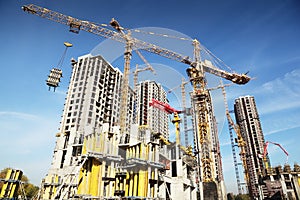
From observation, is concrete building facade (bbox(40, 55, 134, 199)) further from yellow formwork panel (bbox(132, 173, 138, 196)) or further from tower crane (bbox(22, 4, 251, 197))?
yellow formwork panel (bbox(132, 173, 138, 196))

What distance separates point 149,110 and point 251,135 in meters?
57.9

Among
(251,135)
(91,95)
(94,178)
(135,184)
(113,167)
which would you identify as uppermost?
(91,95)

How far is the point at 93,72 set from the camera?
277 ft

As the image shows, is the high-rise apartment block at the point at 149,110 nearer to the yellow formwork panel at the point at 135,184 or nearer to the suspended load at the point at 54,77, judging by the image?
the suspended load at the point at 54,77

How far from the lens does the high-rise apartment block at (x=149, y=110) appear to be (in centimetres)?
11432

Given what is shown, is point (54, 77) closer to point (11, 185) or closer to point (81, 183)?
point (11, 185)

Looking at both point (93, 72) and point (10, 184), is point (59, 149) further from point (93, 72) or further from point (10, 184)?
point (93, 72)

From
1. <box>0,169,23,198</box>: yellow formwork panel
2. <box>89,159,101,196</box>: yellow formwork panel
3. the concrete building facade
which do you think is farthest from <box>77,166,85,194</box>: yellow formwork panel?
the concrete building facade

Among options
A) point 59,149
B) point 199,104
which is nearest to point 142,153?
point 59,149

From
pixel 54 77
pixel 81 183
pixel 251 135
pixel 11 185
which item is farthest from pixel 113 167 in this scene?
pixel 251 135

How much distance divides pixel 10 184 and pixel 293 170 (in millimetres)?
72979

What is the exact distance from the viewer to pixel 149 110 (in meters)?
116

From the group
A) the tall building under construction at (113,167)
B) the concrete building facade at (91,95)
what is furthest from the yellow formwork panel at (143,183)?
the concrete building facade at (91,95)

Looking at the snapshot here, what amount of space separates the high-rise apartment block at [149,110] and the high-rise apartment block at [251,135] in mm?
45551
